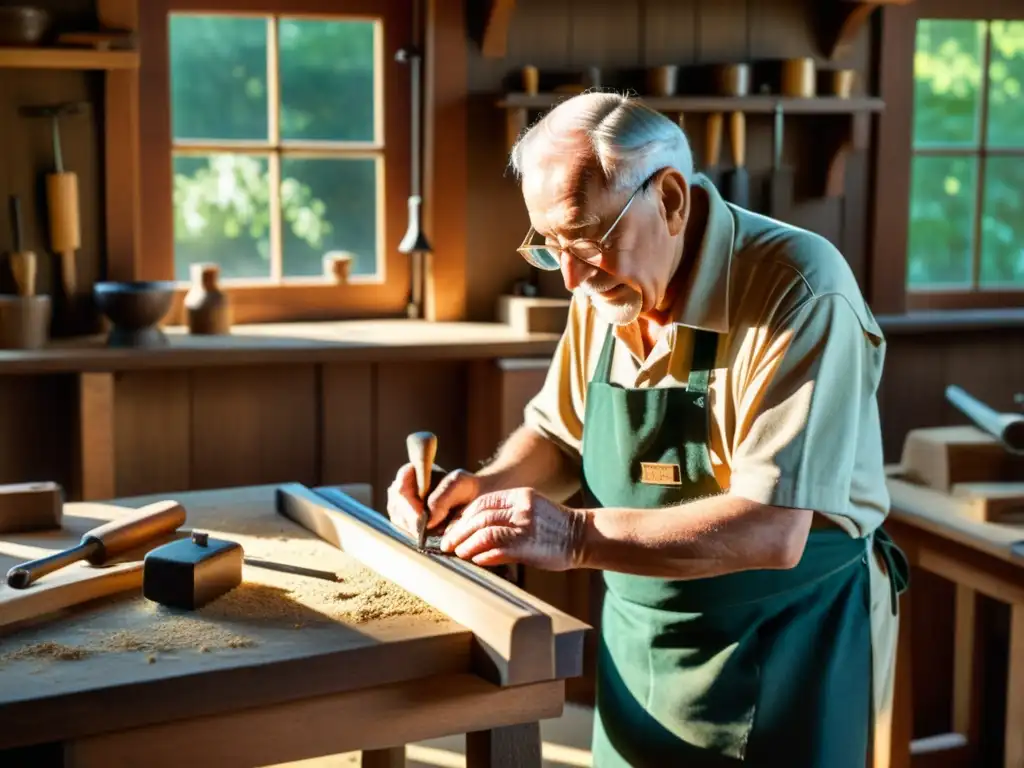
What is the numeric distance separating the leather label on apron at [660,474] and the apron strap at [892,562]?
0.42 meters

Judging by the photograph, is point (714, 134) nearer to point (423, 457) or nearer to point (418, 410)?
point (418, 410)

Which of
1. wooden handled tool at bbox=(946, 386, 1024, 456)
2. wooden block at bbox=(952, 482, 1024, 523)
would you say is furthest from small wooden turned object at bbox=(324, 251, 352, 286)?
wooden block at bbox=(952, 482, 1024, 523)

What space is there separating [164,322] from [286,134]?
638 mm

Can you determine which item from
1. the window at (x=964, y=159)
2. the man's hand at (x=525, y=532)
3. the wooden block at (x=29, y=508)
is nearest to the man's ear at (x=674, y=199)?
the man's hand at (x=525, y=532)

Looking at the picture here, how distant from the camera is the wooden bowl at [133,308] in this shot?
333cm

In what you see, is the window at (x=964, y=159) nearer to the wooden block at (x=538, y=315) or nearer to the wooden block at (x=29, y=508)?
the wooden block at (x=538, y=315)

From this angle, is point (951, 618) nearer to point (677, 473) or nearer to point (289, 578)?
point (677, 473)

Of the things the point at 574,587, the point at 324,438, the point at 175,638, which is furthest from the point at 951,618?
the point at 175,638

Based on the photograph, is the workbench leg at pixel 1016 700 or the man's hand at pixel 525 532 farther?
the workbench leg at pixel 1016 700

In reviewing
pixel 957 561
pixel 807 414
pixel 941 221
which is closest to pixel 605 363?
pixel 807 414

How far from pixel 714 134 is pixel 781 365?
2063 mm

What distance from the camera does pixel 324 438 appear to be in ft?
12.2

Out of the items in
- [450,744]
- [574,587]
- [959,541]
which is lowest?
[450,744]

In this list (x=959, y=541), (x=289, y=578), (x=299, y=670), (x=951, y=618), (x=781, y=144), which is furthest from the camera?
(x=951, y=618)
